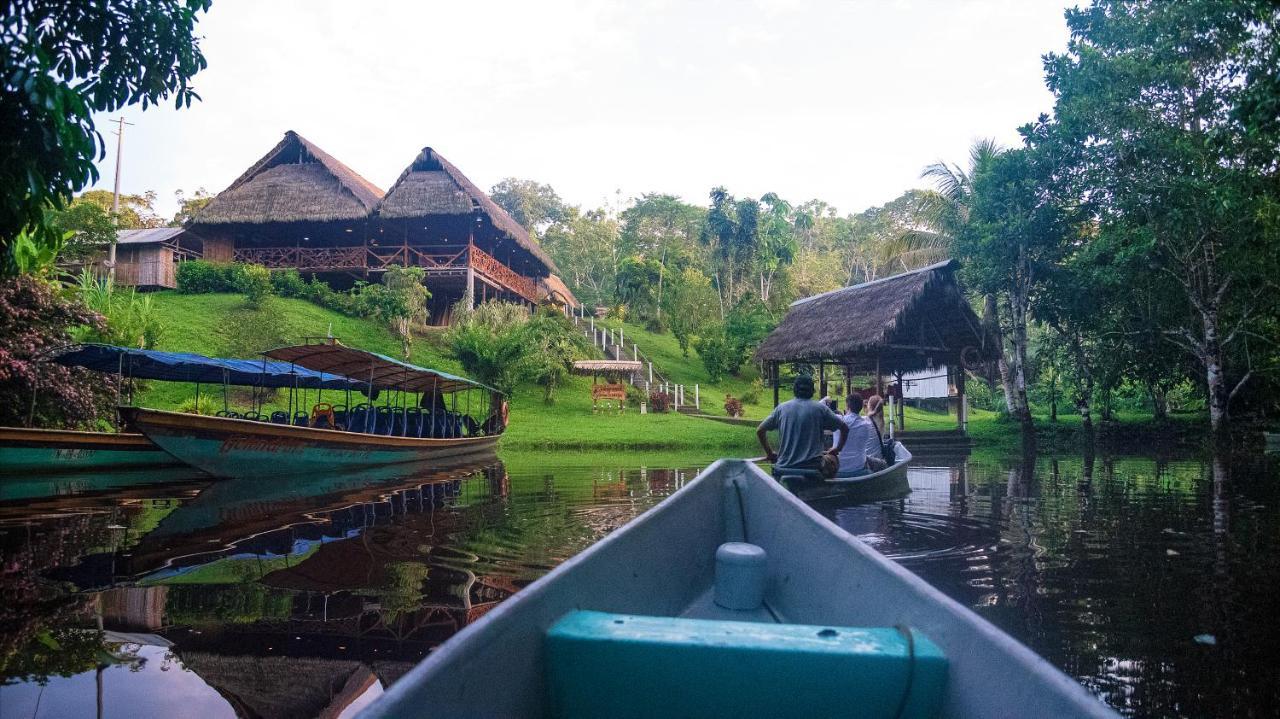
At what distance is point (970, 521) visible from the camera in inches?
253

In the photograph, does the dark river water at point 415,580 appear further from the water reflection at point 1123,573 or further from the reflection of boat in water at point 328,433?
the reflection of boat in water at point 328,433

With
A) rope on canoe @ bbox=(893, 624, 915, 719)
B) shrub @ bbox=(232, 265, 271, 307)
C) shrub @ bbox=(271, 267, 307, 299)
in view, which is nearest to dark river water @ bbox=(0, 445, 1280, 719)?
rope on canoe @ bbox=(893, 624, 915, 719)

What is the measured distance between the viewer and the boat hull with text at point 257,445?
8695mm

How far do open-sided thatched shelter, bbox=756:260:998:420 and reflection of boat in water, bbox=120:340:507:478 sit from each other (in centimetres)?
827

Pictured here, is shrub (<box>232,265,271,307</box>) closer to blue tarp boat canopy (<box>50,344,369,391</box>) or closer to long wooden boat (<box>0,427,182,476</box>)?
blue tarp boat canopy (<box>50,344,369,391</box>)

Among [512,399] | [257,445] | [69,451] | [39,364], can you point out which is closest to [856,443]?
[257,445]

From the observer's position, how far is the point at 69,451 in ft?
33.2

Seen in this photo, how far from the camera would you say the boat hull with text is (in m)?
8.70

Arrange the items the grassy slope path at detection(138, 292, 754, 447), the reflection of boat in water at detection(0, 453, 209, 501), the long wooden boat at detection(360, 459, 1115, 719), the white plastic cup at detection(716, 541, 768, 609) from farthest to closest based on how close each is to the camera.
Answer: the grassy slope path at detection(138, 292, 754, 447) < the reflection of boat in water at detection(0, 453, 209, 501) < the white plastic cup at detection(716, 541, 768, 609) < the long wooden boat at detection(360, 459, 1115, 719)

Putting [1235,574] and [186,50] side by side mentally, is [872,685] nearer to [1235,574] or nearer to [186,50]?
[1235,574]

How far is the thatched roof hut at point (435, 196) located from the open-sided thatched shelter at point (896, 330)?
1076 centimetres

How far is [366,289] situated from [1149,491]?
21.4 meters

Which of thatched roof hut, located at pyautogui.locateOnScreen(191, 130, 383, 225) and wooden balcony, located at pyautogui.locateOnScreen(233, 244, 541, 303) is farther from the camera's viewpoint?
wooden balcony, located at pyautogui.locateOnScreen(233, 244, 541, 303)

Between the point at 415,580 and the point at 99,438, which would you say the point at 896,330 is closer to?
the point at 415,580
